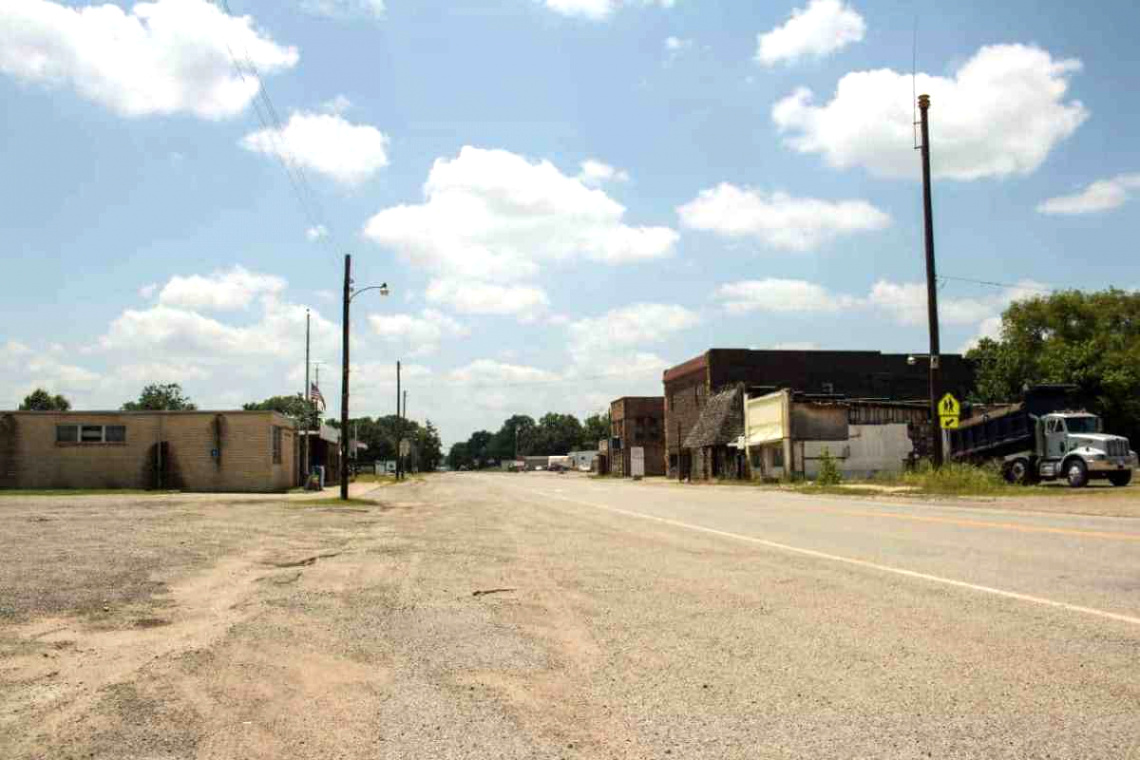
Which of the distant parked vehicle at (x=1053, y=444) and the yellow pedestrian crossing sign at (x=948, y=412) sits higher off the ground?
the yellow pedestrian crossing sign at (x=948, y=412)

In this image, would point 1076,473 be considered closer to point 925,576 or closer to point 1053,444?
point 1053,444

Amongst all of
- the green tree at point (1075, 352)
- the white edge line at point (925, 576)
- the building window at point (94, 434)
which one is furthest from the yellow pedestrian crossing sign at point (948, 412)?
the green tree at point (1075, 352)

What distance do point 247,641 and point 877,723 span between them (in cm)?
504

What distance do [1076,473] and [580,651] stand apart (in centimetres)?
3117

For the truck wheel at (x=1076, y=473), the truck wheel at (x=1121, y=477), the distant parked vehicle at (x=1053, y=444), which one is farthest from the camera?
the truck wheel at (x=1121, y=477)

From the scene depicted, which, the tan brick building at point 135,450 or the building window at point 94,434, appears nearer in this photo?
the tan brick building at point 135,450

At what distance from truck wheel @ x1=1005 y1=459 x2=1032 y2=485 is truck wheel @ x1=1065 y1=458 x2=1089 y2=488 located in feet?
4.99

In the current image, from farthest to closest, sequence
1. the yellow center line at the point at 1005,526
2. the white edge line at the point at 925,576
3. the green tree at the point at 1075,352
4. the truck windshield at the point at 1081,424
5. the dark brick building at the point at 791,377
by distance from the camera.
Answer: the dark brick building at the point at 791,377 < the green tree at the point at 1075,352 < the truck windshield at the point at 1081,424 < the yellow center line at the point at 1005,526 < the white edge line at the point at 925,576

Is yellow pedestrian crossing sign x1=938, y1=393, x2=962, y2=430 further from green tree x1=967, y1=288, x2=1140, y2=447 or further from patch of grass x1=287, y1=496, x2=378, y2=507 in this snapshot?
green tree x1=967, y1=288, x2=1140, y2=447

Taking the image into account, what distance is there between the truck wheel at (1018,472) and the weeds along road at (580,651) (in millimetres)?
22066

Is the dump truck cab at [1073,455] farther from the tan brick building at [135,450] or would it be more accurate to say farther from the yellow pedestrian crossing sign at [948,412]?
the tan brick building at [135,450]

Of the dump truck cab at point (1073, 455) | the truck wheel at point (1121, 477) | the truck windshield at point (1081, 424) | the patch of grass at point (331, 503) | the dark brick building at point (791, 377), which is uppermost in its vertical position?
the dark brick building at point (791, 377)

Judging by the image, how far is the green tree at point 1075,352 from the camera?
6675 centimetres

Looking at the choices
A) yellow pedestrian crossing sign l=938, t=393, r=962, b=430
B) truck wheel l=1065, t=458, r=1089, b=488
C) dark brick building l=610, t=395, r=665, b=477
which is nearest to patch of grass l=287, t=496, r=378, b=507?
yellow pedestrian crossing sign l=938, t=393, r=962, b=430
